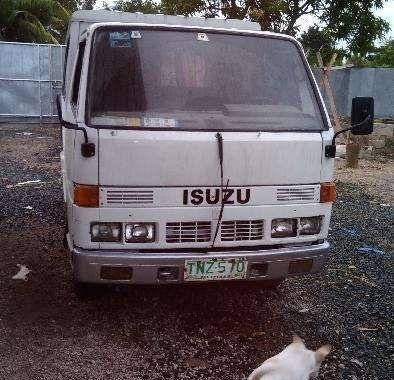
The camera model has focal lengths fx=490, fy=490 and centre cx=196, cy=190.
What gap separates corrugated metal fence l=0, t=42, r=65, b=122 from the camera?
15852 mm

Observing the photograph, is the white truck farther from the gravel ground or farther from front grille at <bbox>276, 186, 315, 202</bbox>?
the gravel ground

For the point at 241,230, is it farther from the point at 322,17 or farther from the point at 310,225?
the point at 322,17

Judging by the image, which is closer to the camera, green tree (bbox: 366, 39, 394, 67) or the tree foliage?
the tree foliage

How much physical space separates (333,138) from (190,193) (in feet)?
3.82

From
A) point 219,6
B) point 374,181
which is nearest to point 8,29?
point 219,6

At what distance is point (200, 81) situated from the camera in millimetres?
3742

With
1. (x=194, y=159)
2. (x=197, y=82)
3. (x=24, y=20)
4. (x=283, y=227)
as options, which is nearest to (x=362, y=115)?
(x=283, y=227)

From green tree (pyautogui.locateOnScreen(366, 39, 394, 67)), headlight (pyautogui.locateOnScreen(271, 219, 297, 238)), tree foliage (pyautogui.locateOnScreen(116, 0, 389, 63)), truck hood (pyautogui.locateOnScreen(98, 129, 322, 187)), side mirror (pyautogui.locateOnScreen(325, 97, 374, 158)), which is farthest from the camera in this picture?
green tree (pyautogui.locateOnScreen(366, 39, 394, 67))

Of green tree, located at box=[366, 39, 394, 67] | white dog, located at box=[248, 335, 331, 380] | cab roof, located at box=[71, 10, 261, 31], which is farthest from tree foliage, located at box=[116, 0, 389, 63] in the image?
white dog, located at box=[248, 335, 331, 380]

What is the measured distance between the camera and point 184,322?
3.94m

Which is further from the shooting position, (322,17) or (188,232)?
(322,17)

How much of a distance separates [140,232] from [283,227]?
1072 mm

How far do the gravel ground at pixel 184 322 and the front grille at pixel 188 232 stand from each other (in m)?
0.79

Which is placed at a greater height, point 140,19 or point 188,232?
point 140,19
